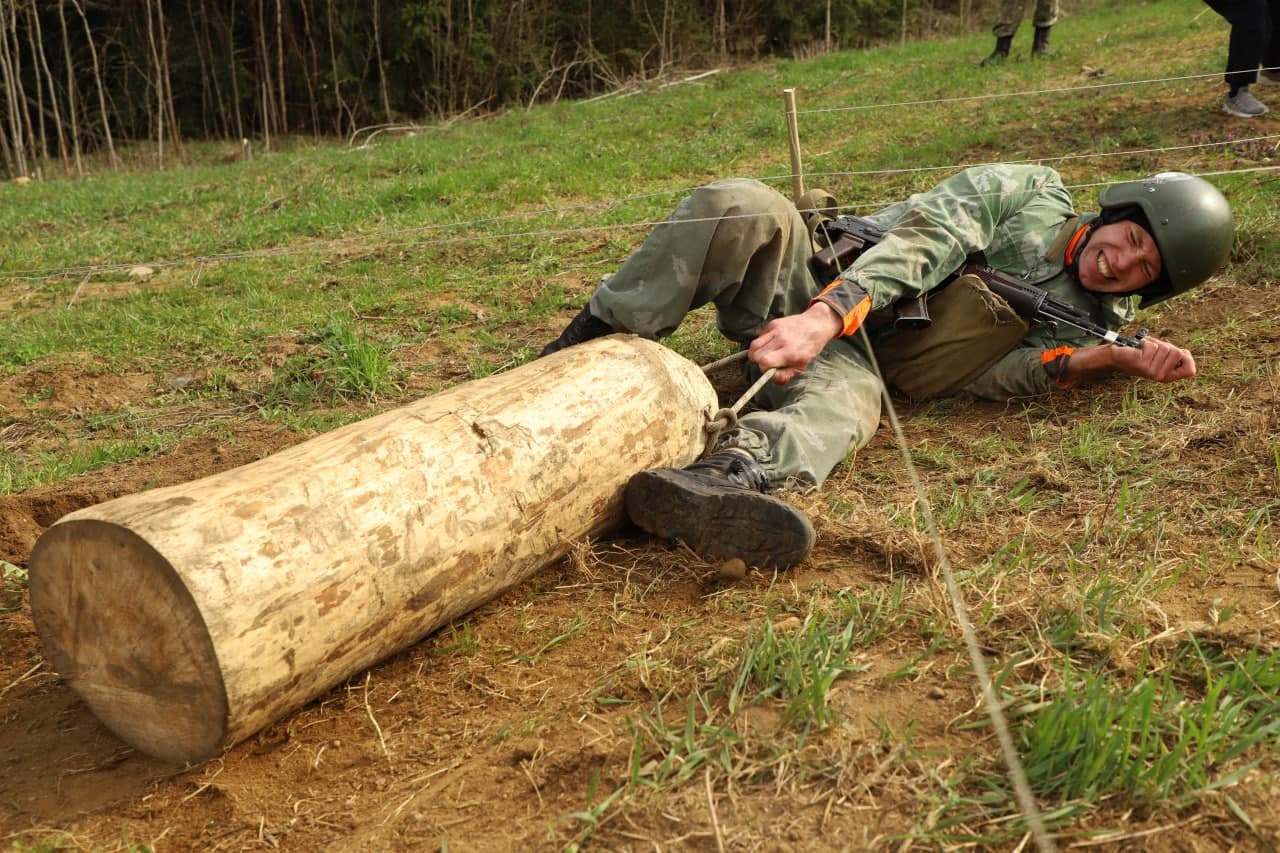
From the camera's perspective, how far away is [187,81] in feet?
51.4

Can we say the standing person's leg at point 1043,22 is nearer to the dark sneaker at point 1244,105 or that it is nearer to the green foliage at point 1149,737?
the dark sneaker at point 1244,105

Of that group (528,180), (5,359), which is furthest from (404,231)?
(5,359)

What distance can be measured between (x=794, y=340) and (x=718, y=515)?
68cm

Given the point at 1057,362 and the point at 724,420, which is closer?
the point at 724,420

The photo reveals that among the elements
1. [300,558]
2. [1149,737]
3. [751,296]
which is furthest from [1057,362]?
[300,558]

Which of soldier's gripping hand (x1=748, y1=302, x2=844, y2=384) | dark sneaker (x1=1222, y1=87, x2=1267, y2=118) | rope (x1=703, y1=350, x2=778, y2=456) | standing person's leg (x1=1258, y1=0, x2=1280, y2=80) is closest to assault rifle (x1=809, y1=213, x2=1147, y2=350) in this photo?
soldier's gripping hand (x1=748, y1=302, x2=844, y2=384)

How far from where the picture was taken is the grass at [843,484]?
1.82 m

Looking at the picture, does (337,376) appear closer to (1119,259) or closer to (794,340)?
(794,340)

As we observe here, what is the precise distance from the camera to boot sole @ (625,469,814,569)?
253cm

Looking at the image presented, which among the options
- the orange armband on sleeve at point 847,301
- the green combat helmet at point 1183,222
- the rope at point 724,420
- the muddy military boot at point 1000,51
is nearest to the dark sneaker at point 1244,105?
the green combat helmet at point 1183,222

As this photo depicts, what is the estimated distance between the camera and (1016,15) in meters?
11.0

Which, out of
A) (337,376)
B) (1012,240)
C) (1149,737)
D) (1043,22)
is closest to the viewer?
(1149,737)

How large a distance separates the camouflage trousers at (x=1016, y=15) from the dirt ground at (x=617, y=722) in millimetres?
9219

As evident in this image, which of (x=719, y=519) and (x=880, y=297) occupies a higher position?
(x=880, y=297)
